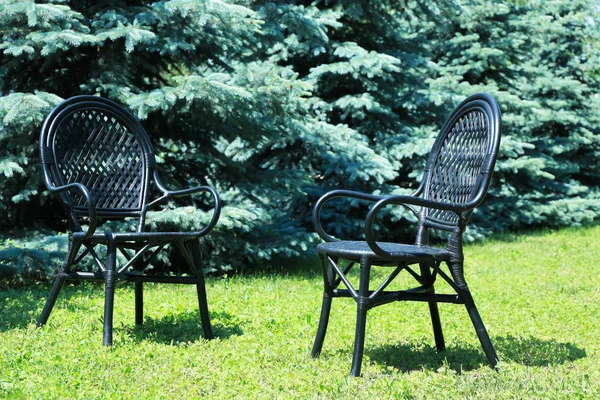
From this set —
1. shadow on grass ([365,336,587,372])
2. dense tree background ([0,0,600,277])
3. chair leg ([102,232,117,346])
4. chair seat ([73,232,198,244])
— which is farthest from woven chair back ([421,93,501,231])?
dense tree background ([0,0,600,277])

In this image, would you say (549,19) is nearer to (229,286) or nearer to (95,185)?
(229,286)

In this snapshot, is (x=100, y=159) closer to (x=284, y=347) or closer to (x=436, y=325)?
(x=284, y=347)

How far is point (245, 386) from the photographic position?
2977 mm

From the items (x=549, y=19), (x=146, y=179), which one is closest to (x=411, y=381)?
(x=146, y=179)

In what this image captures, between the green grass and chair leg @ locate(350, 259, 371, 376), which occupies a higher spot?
chair leg @ locate(350, 259, 371, 376)

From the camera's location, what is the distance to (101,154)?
414 centimetres

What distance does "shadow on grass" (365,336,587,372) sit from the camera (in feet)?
11.0

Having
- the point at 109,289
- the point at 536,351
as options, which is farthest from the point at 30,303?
the point at 536,351

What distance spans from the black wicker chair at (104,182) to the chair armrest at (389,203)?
→ 3.51 ft

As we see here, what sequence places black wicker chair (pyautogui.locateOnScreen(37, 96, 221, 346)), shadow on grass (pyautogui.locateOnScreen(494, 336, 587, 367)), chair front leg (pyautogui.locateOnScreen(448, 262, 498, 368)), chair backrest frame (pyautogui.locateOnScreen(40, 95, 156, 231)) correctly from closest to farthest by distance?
1. chair front leg (pyautogui.locateOnScreen(448, 262, 498, 368))
2. shadow on grass (pyautogui.locateOnScreen(494, 336, 587, 367))
3. black wicker chair (pyautogui.locateOnScreen(37, 96, 221, 346))
4. chair backrest frame (pyautogui.locateOnScreen(40, 95, 156, 231))

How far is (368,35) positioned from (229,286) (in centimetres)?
393

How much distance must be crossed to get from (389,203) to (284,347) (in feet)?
3.60

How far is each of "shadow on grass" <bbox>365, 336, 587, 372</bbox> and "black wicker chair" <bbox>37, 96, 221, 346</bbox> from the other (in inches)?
37.7

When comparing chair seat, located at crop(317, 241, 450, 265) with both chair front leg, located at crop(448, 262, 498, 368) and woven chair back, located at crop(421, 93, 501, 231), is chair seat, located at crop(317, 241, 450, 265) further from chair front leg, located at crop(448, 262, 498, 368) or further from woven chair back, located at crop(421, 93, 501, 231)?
woven chair back, located at crop(421, 93, 501, 231)
